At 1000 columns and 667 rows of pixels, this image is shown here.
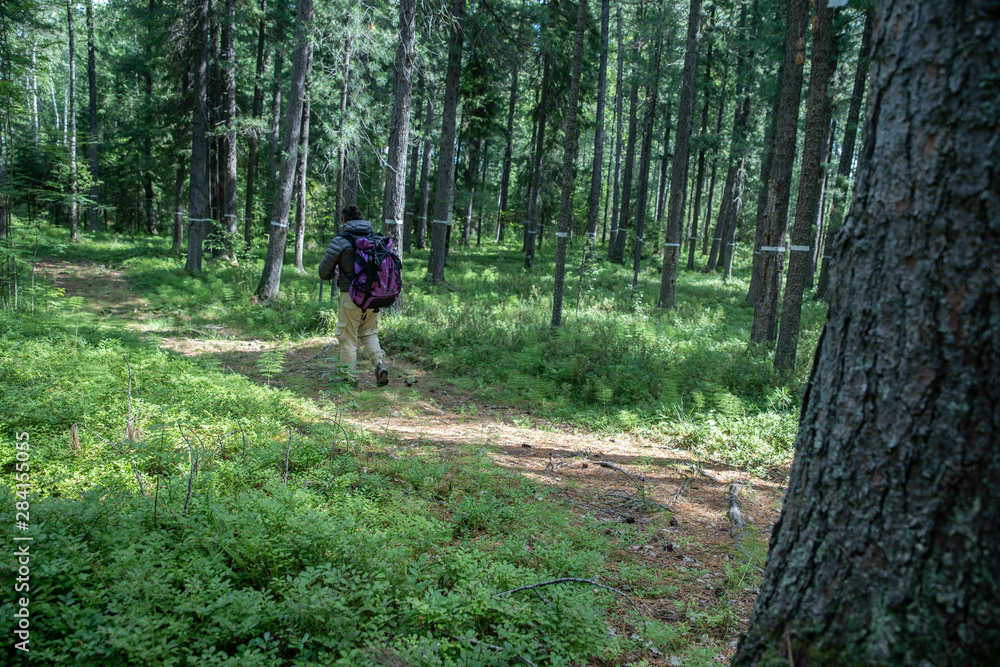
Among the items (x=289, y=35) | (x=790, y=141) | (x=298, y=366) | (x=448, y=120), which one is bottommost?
(x=298, y=366)

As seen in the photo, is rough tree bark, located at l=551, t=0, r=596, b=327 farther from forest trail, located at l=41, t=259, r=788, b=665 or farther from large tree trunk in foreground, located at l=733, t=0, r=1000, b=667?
large tree trunk in foreground, located at l=733, t=0, r=1000, b=667

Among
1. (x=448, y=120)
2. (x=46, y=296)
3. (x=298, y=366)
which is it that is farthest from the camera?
(x=448, y=120)

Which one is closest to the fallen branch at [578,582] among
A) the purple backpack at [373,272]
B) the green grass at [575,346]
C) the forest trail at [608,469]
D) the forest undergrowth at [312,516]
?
the forest undergrowth at [312,516]

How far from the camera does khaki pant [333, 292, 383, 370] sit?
23.7 feet

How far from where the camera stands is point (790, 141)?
9273mm

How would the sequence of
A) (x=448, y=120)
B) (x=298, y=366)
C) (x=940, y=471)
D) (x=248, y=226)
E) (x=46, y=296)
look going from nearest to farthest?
(x=940, y=471), (x=298, y=366), (x=46, y=296), (x=448, y=120), (x=248, y=226)

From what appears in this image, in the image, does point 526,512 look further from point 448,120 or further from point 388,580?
point 448,120

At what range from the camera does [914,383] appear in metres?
1.51

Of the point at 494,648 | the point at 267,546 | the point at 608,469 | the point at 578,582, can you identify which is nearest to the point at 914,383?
the point at 494,648

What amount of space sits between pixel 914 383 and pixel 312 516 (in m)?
2.91

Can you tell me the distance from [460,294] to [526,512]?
12.0m

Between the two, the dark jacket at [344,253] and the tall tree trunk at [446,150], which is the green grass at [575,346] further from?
the dark jacket at [344,253]

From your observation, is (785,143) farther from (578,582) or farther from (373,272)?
(578,582)

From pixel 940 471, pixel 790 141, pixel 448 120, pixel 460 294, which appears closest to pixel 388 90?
pixel 448 120
